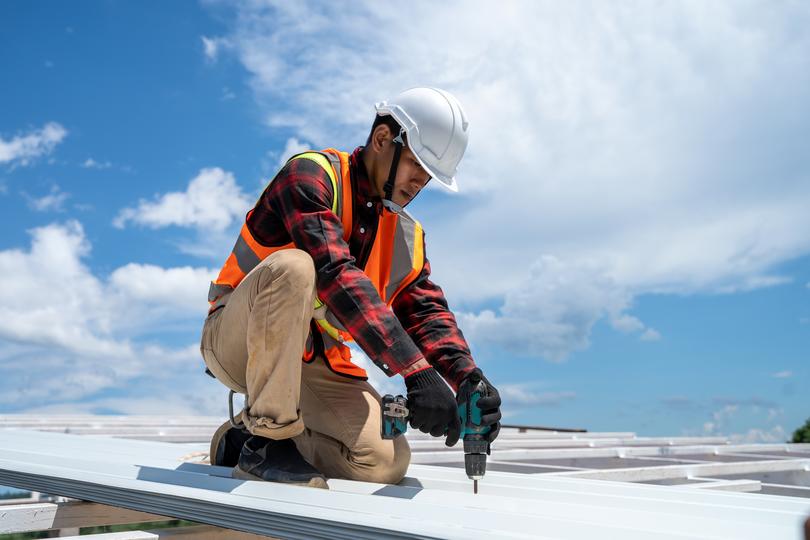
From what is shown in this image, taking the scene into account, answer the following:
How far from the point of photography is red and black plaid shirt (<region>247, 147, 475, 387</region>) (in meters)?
2.48

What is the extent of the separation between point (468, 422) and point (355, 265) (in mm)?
711

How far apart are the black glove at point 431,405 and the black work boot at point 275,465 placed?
0.47 meters

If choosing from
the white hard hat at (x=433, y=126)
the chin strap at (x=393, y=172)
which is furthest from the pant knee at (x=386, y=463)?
the white hard hat at (x=433, y=126)

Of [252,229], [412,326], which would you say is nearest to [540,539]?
[412,326]

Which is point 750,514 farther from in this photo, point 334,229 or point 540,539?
point 334,229

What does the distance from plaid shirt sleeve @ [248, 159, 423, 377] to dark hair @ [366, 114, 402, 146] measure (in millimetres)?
455

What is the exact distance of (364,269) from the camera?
9.73ft

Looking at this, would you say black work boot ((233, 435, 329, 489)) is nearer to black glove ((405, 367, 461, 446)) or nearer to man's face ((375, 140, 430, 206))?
black glove ((405, 367, 461, 446))

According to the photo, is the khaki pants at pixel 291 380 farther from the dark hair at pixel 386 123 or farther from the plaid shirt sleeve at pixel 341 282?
the dark hair at pixel 386 123

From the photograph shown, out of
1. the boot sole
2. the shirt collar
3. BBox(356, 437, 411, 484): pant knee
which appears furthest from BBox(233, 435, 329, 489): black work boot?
the shirt collar

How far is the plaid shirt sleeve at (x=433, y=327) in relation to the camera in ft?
9.78

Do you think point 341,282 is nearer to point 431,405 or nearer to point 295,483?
point 431,405

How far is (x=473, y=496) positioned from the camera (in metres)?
2.34

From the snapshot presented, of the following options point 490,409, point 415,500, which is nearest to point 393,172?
point 490,409
